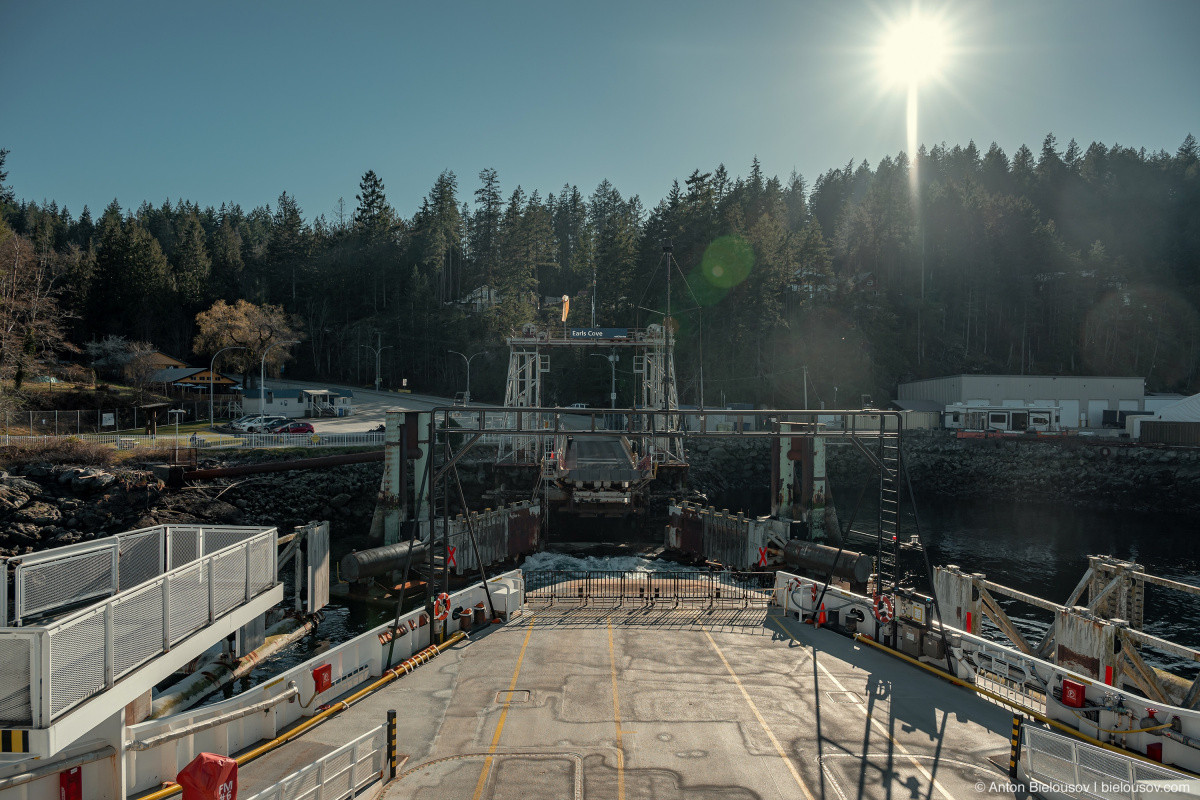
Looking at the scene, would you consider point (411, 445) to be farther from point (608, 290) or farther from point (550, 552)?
point (608, 290)

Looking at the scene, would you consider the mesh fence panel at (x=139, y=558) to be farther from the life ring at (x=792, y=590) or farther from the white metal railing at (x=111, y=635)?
the life ring at (x=792, y=590)

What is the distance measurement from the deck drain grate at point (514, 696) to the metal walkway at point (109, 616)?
506 centimetres

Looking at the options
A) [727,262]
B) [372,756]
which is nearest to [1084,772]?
[372,756]

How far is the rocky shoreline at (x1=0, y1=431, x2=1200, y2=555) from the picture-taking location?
3262cm

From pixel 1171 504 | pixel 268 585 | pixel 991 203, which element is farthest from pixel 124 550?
pixel 991 203

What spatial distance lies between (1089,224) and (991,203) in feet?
96.2

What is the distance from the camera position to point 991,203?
10044cm

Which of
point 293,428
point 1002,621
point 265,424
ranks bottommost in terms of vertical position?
point 1002,621

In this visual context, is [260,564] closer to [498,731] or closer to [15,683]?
[498,731]

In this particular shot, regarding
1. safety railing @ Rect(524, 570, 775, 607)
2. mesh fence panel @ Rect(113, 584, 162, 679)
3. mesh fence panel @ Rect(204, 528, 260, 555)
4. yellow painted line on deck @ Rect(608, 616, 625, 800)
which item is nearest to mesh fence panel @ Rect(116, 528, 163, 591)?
mesh fence panel @ Rect(204, 528, 260, 555)

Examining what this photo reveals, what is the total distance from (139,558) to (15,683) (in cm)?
658

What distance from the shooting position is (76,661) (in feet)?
23.8

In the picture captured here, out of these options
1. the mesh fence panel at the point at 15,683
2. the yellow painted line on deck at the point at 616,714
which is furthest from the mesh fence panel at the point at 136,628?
the yellow painted line on deck at the point at 616,714

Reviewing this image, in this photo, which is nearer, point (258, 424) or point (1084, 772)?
point (1084, 772)
